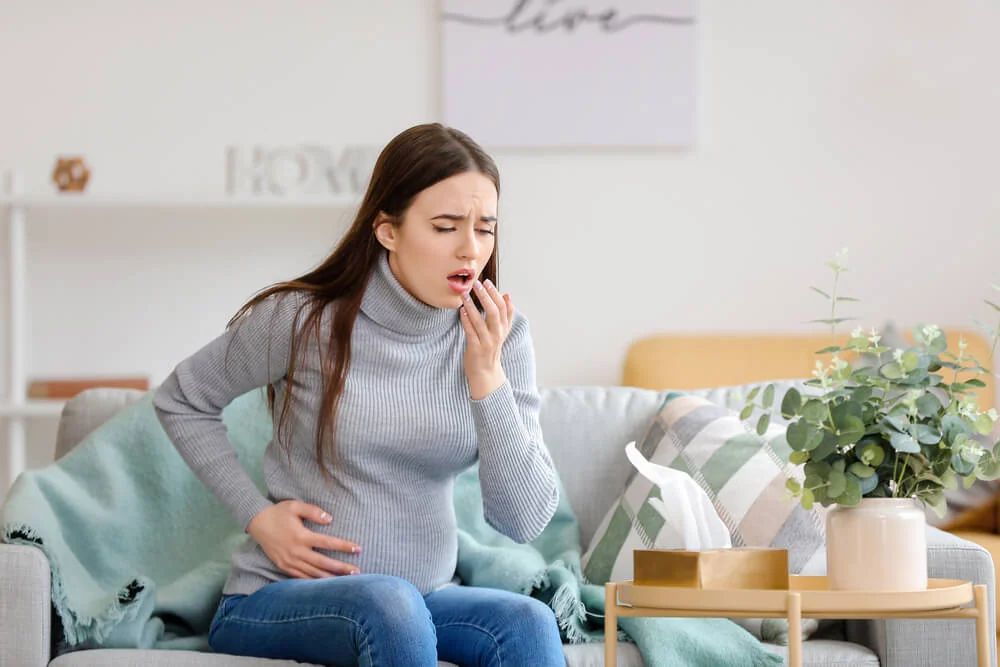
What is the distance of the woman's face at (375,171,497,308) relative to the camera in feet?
5.48

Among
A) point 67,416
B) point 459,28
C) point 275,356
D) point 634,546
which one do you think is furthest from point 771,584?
point 459,28

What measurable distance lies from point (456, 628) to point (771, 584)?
0.43m

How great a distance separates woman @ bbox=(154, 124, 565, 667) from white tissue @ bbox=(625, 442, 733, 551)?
0.23 meters

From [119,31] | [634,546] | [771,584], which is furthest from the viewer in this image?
[119,31]

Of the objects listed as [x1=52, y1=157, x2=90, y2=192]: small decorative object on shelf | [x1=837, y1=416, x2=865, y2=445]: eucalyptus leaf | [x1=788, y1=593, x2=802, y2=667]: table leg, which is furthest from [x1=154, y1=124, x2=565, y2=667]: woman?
[x1=52, y1=157, x2=90, y2=192]: small decorative object on shelf

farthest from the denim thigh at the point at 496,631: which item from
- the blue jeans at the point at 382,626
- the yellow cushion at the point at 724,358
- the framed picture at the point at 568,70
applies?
the framed picture at the point at 568,70

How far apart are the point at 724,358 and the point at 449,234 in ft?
5.52

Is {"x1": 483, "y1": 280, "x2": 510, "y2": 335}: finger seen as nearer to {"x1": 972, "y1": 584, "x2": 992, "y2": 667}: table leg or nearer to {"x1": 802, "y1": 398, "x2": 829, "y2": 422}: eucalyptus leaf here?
{"x1": 802, "y1": 398, "x2": 829, "y2": 422}: eucalyptus leaf

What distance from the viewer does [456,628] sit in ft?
5.24

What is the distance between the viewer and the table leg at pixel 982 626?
53.2 inches

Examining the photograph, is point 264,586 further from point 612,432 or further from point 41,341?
point 41,341

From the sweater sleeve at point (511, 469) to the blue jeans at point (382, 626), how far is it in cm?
11

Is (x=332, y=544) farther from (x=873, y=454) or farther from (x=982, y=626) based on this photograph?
(x=982, y=626)

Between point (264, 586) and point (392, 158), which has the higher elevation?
point (392, 158)
